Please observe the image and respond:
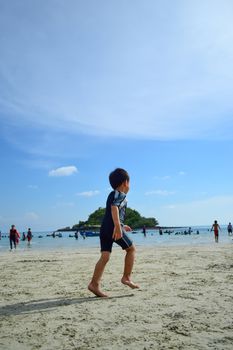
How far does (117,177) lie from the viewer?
5.20 meters

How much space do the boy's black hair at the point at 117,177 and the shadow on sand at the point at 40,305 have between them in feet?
5.67

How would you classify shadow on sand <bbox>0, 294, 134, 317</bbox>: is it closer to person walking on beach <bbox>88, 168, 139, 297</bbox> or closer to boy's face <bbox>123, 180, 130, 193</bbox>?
person walking on beach <bbox>88, 168, 139, 297</bbox>

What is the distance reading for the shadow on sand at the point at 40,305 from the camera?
382 cm

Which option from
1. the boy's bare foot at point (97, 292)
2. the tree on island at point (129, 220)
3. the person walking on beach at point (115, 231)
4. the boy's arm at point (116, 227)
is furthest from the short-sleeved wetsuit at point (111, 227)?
the tree on island at point (129, 220)

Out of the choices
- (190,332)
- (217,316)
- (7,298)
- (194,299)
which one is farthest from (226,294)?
(7,298)

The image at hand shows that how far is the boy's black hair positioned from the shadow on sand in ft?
5.67

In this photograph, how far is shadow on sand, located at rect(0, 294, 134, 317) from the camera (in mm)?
3824

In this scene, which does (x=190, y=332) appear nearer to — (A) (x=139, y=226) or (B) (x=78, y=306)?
(B) (x=78, y=306)

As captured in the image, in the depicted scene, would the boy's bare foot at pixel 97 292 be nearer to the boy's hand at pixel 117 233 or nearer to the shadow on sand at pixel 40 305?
the shadow on sand at pixel 40 305

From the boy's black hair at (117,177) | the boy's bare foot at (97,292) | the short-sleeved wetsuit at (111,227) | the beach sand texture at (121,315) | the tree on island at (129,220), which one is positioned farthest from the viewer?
the tree on island at (129,220)

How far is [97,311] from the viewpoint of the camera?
3.67 meters

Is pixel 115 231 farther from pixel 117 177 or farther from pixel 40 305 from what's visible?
pixel 40 305

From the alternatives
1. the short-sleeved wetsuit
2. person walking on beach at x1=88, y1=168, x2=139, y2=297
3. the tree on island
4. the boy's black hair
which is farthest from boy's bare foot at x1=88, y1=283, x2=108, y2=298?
the tree on island

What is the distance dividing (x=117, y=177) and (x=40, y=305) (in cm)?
223
